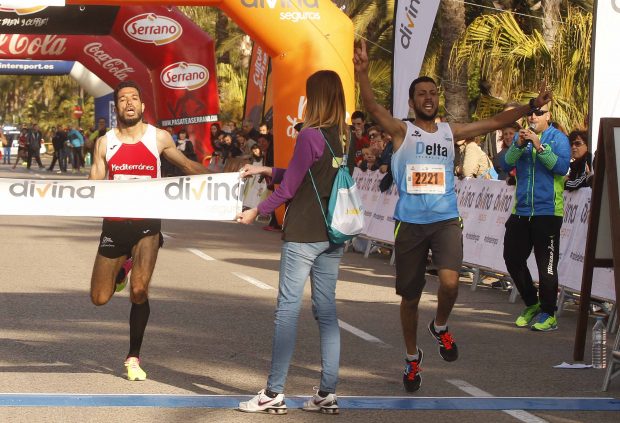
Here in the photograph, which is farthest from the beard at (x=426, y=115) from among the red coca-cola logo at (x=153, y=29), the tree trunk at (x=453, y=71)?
the red coca-cola logo at (x=153, y=29)

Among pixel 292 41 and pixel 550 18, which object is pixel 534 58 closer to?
pixel 550 18

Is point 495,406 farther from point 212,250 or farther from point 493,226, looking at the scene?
point 212,250

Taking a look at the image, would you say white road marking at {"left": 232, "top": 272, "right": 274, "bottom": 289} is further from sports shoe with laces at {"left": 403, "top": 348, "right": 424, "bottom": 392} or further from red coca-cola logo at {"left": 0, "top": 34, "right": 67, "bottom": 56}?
red coca-cola logo at {"left": 0, "top": 34, "right": 67, "bottom": 56}

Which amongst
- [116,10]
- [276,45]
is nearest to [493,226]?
[276,45]

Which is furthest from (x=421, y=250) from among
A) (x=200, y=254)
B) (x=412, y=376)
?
(x=200, y=254)

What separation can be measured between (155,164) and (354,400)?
2.02m

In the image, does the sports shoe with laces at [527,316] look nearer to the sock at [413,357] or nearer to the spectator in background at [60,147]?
the sock at [413,357]

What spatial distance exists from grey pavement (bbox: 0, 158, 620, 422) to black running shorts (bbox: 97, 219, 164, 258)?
827 mm

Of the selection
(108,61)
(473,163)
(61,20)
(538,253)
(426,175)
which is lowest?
(538,253)

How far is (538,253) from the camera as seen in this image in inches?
468

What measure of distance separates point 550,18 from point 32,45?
15.9m

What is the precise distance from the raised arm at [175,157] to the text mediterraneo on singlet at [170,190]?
7.2 inches

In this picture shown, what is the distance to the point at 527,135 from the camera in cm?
1134

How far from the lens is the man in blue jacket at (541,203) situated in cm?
1167
